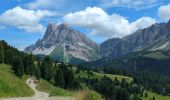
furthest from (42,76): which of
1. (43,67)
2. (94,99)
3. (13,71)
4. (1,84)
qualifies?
(94,99)

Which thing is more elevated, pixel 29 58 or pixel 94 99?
pixel 29 58

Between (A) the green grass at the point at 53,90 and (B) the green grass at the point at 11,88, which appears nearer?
(A) the green grass at the point at 53,90

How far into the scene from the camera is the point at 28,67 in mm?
148500

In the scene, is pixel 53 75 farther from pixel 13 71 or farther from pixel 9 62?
pixel 13 71

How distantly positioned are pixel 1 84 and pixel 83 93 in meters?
39.7

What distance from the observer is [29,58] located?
15650 centimetres

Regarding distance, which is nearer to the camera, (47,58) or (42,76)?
(42,76)

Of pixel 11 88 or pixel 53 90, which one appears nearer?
pixel 53 90

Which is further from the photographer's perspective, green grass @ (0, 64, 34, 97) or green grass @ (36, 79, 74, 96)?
green grass @ (0, 64, 34, 97)

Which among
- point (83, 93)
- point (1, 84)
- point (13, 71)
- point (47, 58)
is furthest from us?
point (47, 58)

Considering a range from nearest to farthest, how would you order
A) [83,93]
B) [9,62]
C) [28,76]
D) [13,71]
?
[83,93] → [13,71] → [28,76] → [9,62]

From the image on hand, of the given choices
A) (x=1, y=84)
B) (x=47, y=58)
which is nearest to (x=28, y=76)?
(x=47, y=58)

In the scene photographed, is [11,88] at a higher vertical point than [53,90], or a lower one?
lower

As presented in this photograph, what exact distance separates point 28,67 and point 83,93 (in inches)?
5067
